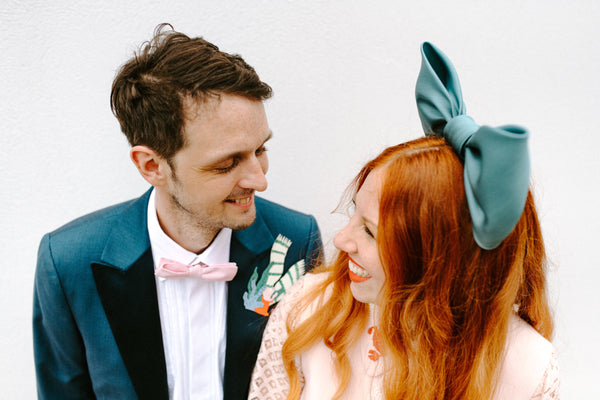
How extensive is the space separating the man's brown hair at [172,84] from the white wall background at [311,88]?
0.42 metres

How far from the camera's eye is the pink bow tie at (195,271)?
119cm

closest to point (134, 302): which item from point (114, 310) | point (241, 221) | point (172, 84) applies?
point (114, 310)

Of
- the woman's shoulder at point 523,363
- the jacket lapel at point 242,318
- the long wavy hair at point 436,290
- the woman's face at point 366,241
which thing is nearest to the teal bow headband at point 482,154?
the long wavy hair at point 436,290

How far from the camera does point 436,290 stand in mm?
939

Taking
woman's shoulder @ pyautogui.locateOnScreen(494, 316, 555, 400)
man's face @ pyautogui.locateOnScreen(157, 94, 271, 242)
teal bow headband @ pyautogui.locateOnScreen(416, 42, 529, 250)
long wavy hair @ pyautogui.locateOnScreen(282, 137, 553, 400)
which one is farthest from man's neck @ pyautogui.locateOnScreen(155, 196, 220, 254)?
woman's shoulder @ pyautogui.locateOnScreen(494, 316, 555, 400)

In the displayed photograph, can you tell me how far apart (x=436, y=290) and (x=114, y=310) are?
2.96ft

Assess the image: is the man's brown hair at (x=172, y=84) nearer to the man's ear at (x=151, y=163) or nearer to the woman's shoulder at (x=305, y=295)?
the man's ear at (x=151, y=163)

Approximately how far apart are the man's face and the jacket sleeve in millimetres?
398

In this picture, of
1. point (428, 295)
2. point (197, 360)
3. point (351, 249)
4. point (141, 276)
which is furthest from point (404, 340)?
point (141, 276)

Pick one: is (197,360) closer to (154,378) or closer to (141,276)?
(154,378)

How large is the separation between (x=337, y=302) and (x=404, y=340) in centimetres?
22

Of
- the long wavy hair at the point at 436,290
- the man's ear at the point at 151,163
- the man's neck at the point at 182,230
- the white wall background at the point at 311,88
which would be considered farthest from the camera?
the white wall background at the point at 311,88

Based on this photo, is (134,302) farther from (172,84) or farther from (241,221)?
(172,84)

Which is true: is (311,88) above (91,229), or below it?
above
